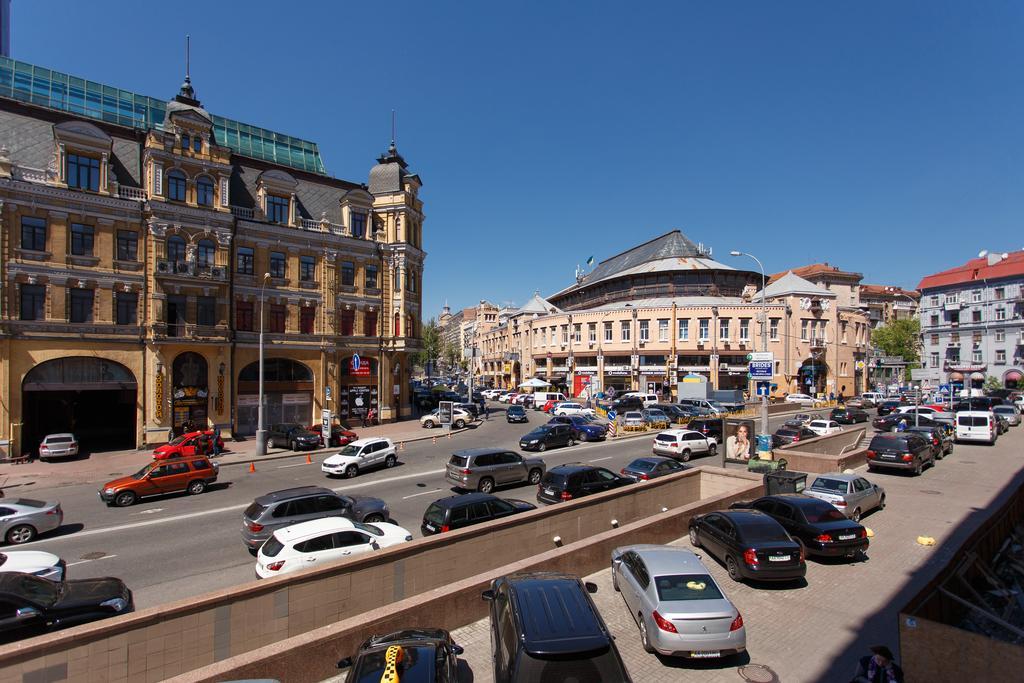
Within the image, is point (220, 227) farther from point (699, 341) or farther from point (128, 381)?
point (699, 341)

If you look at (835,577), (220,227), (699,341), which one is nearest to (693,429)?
(835,577)

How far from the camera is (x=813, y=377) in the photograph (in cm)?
6925

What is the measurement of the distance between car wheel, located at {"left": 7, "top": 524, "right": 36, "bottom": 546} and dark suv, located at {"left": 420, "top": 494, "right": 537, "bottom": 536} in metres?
12.2

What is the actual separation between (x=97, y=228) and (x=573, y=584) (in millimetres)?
36996

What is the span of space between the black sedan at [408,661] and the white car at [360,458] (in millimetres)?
19070

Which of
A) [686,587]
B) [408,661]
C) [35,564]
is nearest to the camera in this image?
[408,661]

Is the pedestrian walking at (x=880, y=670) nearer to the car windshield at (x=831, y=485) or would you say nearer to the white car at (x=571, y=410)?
the car windshield at (x=831, y=485)

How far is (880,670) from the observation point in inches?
287

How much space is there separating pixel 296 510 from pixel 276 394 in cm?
2645

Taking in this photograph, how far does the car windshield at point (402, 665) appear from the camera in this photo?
243 inches

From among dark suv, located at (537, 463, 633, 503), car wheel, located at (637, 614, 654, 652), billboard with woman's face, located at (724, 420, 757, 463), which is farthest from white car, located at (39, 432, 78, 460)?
billboard with woman's face, located at (724, 420, 757, 463)

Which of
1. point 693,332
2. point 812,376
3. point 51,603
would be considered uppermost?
point 693,332

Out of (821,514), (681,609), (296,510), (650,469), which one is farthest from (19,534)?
(821,514)

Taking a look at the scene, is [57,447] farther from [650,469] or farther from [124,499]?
[650,469]
